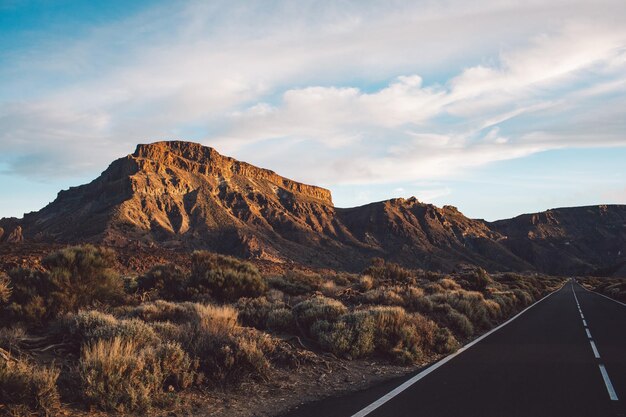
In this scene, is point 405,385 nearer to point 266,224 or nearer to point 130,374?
point 130,374

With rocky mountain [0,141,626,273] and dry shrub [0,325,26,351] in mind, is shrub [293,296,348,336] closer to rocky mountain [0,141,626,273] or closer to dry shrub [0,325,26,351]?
dry shrub [0,325,26,351]

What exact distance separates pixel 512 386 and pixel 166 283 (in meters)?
12.0

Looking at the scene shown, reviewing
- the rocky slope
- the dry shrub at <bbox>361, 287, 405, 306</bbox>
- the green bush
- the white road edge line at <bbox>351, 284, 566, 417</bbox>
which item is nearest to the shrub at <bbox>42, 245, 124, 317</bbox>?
the green bush

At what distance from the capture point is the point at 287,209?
118 meters

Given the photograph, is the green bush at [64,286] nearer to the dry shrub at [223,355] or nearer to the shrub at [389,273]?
the dry shrub at [223,355]

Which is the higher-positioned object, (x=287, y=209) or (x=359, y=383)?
(x=287, y=209)

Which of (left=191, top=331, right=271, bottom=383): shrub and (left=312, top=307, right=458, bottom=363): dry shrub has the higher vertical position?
(left=191, top=331, right=271, bottom=383): shrub

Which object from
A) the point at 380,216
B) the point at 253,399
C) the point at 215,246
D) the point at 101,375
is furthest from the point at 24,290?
the point at 380,216

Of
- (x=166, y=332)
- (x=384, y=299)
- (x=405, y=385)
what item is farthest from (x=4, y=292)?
(x=384, y=299)

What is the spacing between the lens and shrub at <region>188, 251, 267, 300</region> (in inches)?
600

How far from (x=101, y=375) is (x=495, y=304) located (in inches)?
703

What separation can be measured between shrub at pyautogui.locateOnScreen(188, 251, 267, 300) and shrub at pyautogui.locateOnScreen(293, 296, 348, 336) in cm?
401

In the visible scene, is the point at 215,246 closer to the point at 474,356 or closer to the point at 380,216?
the point at 380,216

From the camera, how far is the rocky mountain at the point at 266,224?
79.6 meters
